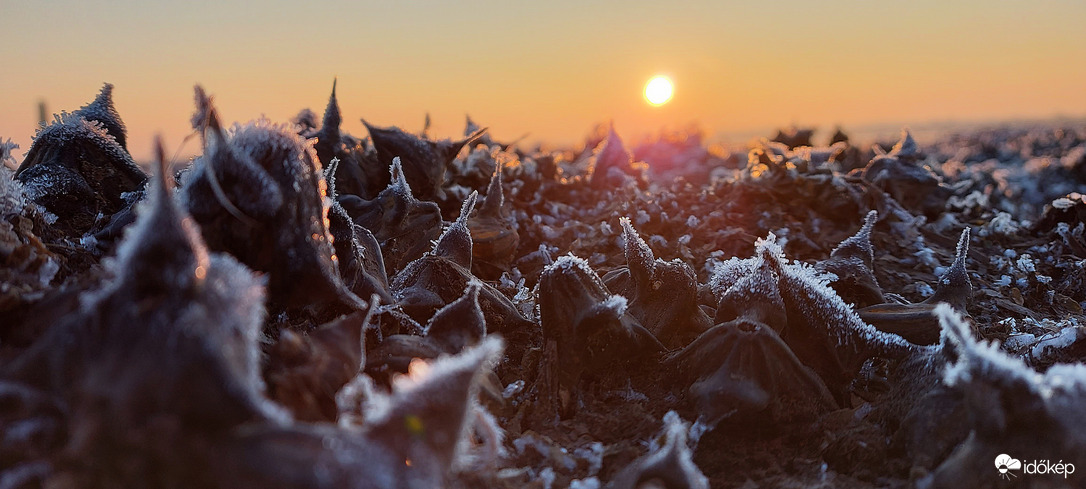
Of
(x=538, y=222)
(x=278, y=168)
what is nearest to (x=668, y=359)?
(x=278, y=168)

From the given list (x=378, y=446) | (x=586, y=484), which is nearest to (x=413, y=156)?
(x=586, y=484)

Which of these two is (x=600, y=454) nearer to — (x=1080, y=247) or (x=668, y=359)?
(x=668, y=359)

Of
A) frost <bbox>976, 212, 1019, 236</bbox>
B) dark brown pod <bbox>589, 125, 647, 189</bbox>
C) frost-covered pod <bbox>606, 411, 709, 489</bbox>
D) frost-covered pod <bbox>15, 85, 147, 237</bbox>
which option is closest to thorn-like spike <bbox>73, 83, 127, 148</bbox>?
frost-covered pod <bbox>15, 85, 147, 237</bbox>

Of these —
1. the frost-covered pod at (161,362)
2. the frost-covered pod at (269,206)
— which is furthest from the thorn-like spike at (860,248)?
the frost-covered pod at (161,362)

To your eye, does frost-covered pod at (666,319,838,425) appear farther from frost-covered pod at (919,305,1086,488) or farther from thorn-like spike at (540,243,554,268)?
thorn-like spike at (540,243,554,268)

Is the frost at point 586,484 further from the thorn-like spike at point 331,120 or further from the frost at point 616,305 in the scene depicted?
the thorn-like spike at point 331,120
